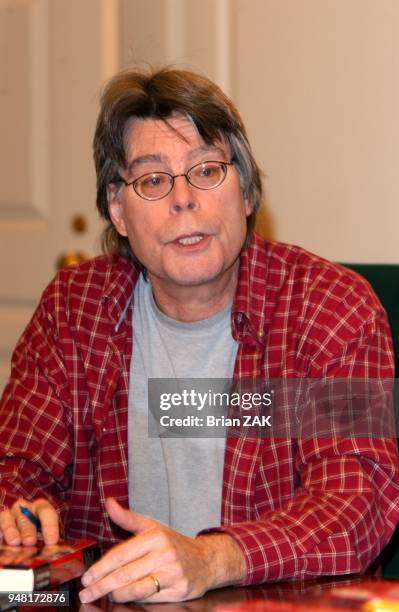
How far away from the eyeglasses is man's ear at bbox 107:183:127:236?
11 centimetres

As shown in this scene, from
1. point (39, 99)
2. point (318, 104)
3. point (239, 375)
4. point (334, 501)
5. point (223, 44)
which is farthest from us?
point (39, 99)

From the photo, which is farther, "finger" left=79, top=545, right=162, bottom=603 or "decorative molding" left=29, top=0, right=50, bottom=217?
"decorative molding" left=29, top=0, right=50, bottom=217

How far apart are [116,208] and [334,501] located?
0.73 m

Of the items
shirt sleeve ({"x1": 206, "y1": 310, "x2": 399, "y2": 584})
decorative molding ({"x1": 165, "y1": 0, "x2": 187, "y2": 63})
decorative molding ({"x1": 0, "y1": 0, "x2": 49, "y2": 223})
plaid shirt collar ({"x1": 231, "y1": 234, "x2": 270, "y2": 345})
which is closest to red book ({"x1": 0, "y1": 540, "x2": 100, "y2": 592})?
Result: shirt sleeve ({"x1": 206, "y1": 310, "x2": 399, "y2": 584})

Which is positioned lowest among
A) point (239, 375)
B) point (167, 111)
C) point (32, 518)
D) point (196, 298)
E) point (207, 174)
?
point (32, 518)

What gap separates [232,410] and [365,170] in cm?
84

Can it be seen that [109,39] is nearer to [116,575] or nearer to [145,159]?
[145,159]

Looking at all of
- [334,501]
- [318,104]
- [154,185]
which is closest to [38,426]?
[154,185]

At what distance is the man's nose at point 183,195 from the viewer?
170cm

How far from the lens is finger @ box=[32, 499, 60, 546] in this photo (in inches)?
53.6

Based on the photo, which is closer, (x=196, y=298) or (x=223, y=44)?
(x=196, y=298)

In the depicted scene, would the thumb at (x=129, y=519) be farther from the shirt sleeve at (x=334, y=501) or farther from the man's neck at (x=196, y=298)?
the man's neck at (x=196, y=298)

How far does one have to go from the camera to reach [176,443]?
174cm

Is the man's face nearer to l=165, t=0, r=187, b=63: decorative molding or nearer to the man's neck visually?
the man's neck
